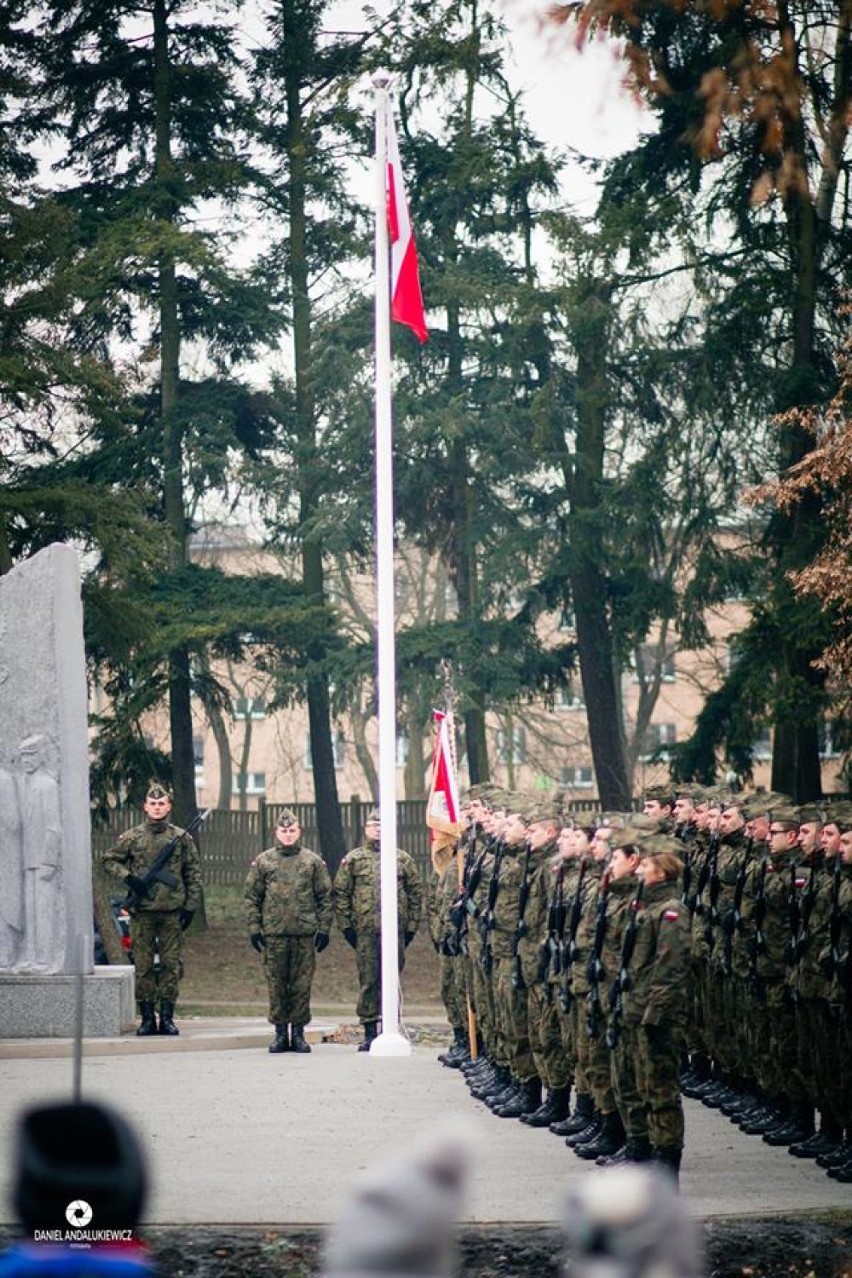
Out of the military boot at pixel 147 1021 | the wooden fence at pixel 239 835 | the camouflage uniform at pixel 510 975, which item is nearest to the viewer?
the camouflage uniform at pixel 510 975

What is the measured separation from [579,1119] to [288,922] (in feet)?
18.7

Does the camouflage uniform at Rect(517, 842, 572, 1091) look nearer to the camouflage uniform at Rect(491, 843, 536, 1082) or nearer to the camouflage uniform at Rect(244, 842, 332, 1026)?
the camouflage uniform at Rect(491, 843, 536, 1082)

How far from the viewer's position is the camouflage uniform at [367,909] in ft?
63.2

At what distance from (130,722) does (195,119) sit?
33.6 ft

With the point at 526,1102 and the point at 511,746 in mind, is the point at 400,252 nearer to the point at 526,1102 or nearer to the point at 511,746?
the point at 526,1102

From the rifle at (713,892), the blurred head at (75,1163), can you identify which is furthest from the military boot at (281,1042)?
the blurred head at (75,1163)

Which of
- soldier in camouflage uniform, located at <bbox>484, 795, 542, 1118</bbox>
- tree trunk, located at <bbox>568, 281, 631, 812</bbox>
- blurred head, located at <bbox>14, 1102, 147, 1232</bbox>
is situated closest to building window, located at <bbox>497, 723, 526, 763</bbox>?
tree trunk, located at <bbox>568, 281, 631, 812</bbox>

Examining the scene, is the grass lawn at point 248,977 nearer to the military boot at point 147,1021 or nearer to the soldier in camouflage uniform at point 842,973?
the military boot at point 147,1021

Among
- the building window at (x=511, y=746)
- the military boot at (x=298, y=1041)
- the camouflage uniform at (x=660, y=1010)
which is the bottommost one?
the military boot at (x=298, y=1041)

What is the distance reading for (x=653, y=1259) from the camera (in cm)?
304

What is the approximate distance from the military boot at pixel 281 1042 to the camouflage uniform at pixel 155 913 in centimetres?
99

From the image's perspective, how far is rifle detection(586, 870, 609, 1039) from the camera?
1227 centimetres

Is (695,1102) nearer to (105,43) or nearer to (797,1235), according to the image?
(797,1235)

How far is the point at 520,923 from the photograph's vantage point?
584 inches
